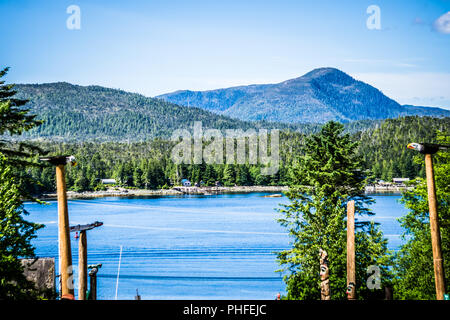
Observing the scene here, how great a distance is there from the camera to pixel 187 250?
42.2 meters

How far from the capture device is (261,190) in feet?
367

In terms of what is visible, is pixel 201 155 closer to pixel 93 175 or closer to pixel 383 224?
pixel 93 175

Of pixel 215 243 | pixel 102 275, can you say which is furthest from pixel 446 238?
pixel 215 243

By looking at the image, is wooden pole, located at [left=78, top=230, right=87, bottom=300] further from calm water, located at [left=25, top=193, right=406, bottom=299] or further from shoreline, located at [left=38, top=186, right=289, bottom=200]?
shoreline, located at [left=38, top=186, right=289, bottom=200]

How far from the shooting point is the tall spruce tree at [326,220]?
18.5 meters

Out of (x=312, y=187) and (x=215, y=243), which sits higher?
(x=312, y=187)

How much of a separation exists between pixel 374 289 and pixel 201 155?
110572mm

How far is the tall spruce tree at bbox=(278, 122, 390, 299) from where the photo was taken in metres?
18.5

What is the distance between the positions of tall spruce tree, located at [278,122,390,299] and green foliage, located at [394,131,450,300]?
40.6 inches

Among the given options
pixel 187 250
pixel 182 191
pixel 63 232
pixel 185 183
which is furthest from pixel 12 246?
pixel 185 183

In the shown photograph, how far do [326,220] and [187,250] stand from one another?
23.7m

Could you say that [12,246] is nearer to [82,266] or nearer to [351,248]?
[82,266]

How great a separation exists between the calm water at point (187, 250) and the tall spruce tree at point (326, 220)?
8.38m
